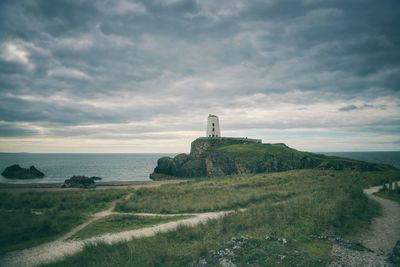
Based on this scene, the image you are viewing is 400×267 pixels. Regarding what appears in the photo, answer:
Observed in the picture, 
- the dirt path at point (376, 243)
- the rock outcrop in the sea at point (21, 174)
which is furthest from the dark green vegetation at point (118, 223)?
the rock outcrop in the sea at point (21, 174)

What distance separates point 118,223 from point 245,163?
54.2 metres

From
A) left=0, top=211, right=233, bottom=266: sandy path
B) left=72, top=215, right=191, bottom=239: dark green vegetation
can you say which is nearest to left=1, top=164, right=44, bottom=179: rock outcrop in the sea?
left=72, top=215, right=191, bottom=239: dark green vegetation

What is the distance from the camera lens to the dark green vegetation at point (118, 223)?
62.7 feet

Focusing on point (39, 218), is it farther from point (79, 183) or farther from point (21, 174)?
point (21, 174)

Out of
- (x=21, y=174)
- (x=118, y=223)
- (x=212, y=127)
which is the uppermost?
(x=212, y=127)

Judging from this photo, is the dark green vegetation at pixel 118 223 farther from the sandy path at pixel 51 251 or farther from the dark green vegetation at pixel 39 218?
the dark green vegetation at pixel 39 218

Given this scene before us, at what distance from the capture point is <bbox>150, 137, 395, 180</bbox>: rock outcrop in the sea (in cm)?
6979

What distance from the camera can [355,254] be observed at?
12.9 meters

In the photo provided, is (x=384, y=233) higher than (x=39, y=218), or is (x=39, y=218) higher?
(x=39, y=218)

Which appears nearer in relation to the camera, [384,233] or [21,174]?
[384,233]

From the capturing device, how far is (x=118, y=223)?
2145 cm

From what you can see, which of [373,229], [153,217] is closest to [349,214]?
[373,229]

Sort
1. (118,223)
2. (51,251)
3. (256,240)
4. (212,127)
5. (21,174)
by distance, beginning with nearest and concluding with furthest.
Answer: (256,240)
(51,251)
(118,223)
(21,174)
(212,127)

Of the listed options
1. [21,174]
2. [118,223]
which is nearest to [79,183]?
[118,223]
